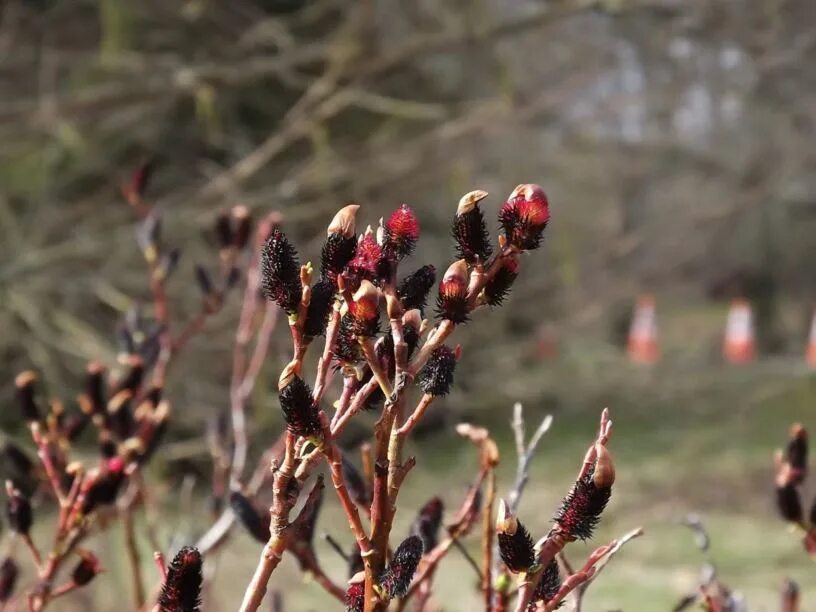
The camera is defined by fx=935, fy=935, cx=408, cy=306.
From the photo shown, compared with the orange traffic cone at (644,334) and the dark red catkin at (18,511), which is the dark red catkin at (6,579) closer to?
the dark red catkin at (18,511)

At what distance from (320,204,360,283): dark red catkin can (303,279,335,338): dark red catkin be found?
0.06 feet

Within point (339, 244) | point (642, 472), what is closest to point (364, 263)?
point (339, 244)

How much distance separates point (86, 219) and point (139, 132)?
711 millimetres

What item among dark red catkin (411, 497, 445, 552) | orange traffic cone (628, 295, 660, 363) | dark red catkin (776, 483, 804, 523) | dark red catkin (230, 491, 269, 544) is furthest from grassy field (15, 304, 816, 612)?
dark red catkin (230, 491, 269, 544)

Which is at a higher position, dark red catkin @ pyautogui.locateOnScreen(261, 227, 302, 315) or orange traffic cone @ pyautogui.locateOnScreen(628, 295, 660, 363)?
orange traffic cone @ pyautogui.locateOnScreen(628, 295, 660, 363)

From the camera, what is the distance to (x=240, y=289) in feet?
15.1

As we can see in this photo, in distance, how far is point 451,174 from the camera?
559 centimetres

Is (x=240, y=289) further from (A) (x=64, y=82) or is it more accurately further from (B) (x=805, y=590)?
(B) (x=805, y=590)

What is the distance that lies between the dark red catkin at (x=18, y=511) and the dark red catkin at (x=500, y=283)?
0.55 m

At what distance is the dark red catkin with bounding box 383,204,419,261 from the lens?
648 mm

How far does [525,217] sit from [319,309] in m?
0.15

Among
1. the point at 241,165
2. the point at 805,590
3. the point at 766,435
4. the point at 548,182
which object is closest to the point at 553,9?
the point at 241,165

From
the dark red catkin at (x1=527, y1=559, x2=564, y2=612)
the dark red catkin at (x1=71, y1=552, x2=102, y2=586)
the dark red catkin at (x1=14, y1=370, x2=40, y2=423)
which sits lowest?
the dark red catkin at (x1=527, y1=559, x2=564, y2=612)

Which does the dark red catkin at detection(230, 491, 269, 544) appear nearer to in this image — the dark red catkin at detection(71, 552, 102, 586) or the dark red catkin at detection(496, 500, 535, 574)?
the dark red catkin at detection(71, 552, 102, 586)
